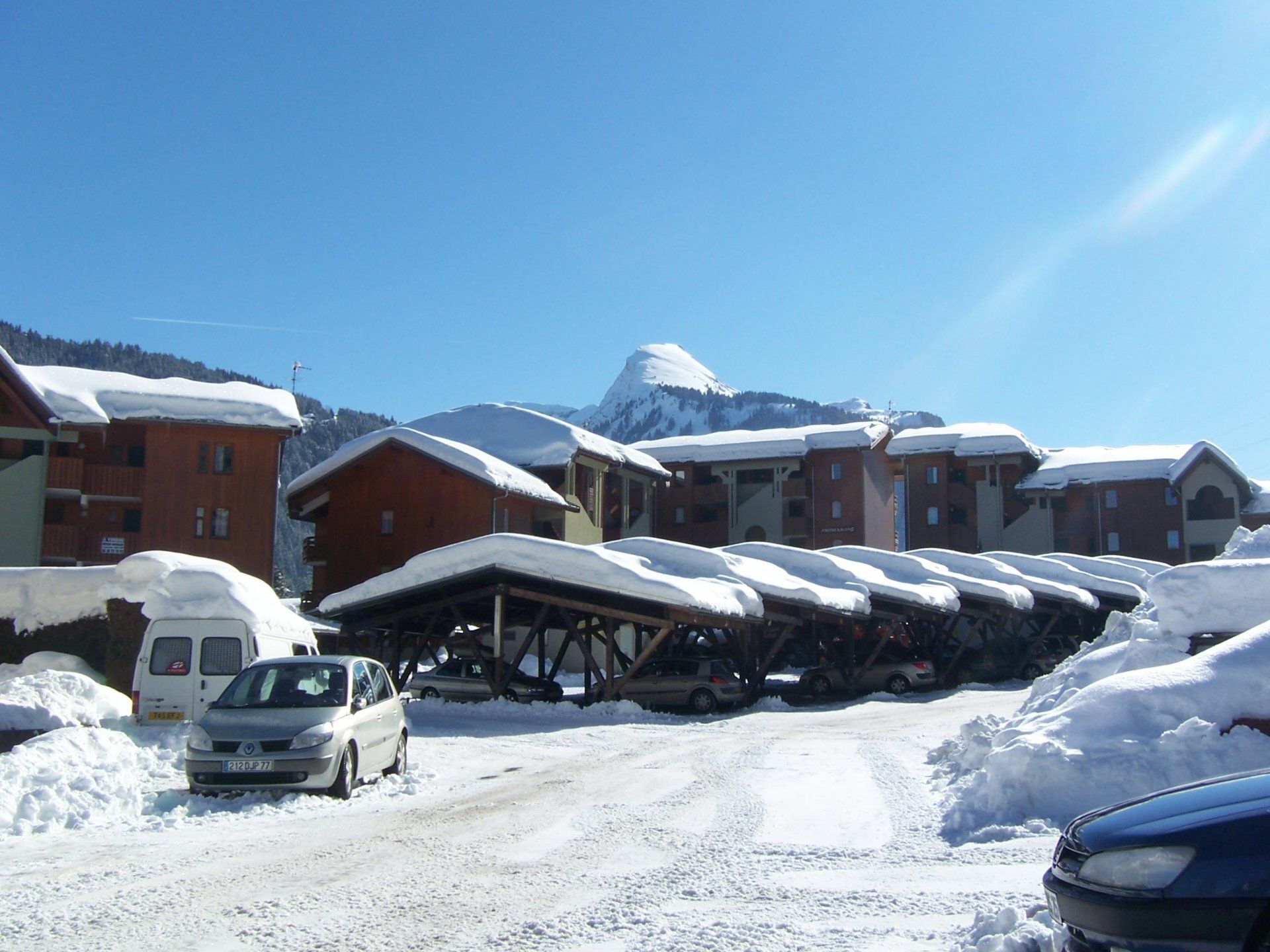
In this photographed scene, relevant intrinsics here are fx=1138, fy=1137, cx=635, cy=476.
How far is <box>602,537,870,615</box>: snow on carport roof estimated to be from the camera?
2672 cm

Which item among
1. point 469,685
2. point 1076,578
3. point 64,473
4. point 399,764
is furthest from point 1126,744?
point 64,473

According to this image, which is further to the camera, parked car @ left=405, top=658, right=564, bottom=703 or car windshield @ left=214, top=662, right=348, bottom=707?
parked car @ left=405, top=658, right=564, bottom=703

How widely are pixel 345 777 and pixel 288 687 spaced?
4.99 ft

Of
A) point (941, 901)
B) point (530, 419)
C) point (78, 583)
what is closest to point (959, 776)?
point (941, 901)

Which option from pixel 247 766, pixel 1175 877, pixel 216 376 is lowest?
pixel 247 766

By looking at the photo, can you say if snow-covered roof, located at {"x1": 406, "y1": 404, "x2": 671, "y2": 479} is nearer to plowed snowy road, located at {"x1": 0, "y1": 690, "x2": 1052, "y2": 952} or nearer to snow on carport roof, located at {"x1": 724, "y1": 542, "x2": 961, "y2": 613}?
snow on carport roof, located at {"x1": 724, "y1": 542, "x2": 961, "y2": 613}

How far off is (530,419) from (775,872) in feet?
130

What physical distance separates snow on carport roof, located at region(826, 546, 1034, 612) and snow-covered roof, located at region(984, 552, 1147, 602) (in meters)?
4.69

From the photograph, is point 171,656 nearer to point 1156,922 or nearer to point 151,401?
point 1156,922

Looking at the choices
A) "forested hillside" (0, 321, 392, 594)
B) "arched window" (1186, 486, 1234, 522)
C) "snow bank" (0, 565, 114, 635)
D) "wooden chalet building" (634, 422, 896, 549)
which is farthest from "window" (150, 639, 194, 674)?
"forested hillside" (0, 321, 392, 594)

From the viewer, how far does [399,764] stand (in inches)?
567

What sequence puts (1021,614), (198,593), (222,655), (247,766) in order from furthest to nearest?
(1021,614) → (198,593) → (222,655) → (247,766)

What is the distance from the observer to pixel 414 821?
1095 centimetres

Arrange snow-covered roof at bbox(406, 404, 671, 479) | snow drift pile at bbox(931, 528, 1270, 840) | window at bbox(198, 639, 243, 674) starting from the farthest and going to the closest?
snow-covered roof at bbox(406, 404, 671, 479) < window at bbox(198, 639, 243, 674) < snow drift pile at bbox(931, 528, 1270, 840)
